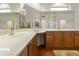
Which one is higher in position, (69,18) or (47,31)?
(69,18)

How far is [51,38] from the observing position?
165 inches

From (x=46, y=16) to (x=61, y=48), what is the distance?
3.19 ft

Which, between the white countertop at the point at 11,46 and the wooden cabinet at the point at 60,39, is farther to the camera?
the wooden cabinet at the point at 60,39

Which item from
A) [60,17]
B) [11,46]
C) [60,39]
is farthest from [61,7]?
[11,46]

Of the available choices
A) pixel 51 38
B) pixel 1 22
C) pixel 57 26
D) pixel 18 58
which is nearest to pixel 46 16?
pixel 57 26

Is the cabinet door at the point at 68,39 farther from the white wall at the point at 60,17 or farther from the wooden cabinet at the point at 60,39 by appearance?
the white wall at the point at 60,17

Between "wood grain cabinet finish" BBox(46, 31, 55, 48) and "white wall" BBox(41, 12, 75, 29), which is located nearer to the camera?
"wood grain cabinet finish" BBox(46, 31, 55, 48)

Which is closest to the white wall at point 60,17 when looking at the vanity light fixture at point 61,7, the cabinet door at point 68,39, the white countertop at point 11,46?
the vanity light fixture at point 61,7

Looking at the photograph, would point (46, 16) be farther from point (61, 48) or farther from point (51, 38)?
point (61, 48)

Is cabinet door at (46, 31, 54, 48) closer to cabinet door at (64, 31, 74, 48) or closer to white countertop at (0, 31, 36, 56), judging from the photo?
cabinet door at (64, 31, 74, 48)

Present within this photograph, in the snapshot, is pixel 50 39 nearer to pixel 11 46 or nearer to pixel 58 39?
pixel 58 39

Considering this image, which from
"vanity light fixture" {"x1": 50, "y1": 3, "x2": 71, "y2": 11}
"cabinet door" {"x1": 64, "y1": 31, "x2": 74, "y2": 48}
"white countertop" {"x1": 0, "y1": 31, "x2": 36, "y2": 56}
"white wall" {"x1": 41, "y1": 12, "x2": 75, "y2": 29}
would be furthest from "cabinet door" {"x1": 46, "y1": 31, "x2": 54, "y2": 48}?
"white countertop" {"x1": 0, "y1": 31, "x2": 36, "y2": 56}

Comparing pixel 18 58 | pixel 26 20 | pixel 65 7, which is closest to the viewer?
pixel 18 58

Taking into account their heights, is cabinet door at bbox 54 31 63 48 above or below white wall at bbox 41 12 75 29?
below
